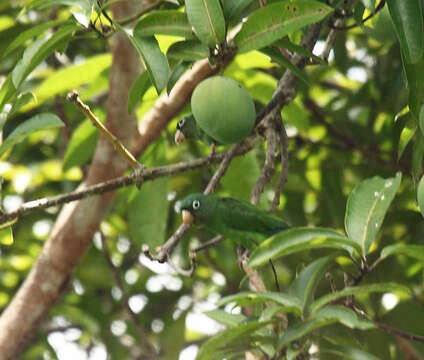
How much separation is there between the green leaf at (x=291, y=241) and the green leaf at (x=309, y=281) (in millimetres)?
45

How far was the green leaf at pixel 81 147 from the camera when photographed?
2160mm

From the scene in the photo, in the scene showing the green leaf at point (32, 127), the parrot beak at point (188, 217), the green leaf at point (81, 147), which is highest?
the green leaf at point (32, 127)

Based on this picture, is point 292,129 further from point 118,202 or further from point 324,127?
point 118,202

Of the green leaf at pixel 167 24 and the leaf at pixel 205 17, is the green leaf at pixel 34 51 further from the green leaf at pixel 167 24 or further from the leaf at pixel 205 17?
the leaf at pixel 205 17

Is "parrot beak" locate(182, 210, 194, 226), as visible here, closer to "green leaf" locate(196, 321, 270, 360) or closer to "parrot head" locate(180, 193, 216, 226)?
"parrot head" locate(180, 193, 216, 226)

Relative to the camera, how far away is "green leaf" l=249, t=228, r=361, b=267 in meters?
1.03

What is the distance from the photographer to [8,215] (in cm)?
135

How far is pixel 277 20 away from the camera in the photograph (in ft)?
3.90

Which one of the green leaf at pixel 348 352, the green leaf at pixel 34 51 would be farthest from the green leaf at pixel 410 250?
the green leaf at pixel 34 51

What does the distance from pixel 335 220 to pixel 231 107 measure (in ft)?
4.05

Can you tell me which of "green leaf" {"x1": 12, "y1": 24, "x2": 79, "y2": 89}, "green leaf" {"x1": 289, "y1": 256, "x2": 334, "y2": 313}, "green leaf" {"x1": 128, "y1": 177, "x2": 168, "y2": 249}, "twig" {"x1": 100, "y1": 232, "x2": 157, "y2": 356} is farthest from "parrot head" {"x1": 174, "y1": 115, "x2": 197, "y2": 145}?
"twig" {"x1": 100, "y1": 232, "x2": 157, "y2": 356}

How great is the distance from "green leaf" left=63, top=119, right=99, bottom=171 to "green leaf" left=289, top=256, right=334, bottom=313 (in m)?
1.17

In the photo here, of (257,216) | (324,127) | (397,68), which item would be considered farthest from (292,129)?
(257,216)

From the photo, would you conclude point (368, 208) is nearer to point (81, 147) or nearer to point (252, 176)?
point (252, 176)
